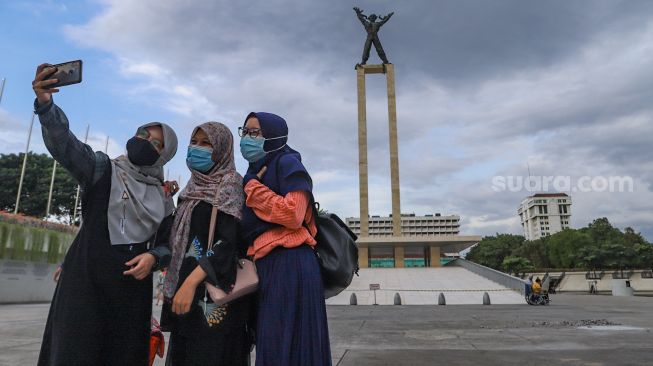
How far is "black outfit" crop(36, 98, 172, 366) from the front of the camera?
1923mm

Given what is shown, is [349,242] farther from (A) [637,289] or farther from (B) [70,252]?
(A) [637,289]

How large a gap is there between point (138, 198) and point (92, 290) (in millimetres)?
466

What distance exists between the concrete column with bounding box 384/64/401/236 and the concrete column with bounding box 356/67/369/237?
7.13ft

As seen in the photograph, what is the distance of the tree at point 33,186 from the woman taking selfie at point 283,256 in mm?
35804

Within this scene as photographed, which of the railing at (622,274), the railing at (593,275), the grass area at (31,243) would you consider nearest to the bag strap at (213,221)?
the grass area at (31,243)

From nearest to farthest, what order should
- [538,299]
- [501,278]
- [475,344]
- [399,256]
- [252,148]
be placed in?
[252,148] → [475,344] → [538,299] → [501,278] → [399,256]

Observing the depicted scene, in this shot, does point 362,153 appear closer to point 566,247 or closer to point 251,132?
point 566,247

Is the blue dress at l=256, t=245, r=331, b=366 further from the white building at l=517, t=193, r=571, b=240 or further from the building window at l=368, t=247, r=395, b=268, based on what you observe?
the white building at l=517, t=193, r=571, b=240

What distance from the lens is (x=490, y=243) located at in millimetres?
71188

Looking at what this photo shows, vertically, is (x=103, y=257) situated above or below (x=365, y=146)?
below

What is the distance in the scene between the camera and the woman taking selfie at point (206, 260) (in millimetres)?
1900

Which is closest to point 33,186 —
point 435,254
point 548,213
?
point 435,254

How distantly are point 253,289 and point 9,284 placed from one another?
1890cm

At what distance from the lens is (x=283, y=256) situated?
2.03 metres
